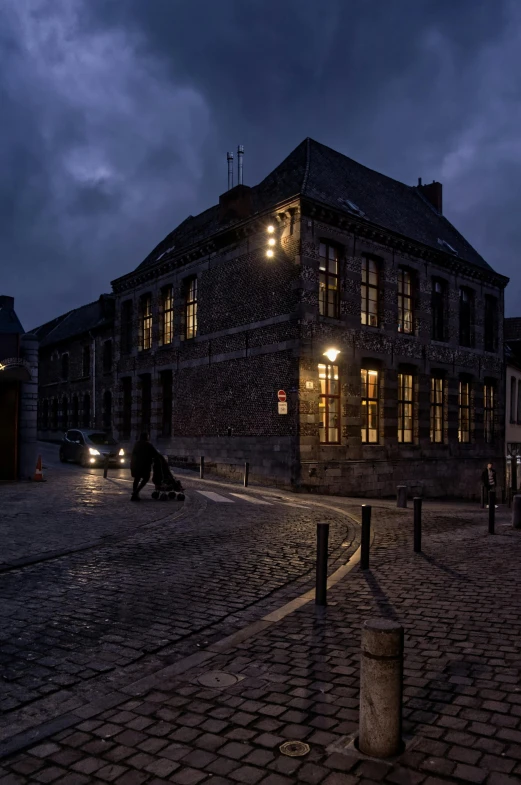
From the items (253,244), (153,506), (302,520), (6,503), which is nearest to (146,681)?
(302,520)

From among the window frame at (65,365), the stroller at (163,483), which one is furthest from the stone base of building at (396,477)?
the window frame at (65,365)

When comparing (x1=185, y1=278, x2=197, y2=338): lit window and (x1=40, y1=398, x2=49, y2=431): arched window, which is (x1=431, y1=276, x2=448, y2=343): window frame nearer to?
(x1=185, y1=278, x2=197, y2=338): lit window

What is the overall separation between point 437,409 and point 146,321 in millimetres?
12915

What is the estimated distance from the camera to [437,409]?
25.1 m

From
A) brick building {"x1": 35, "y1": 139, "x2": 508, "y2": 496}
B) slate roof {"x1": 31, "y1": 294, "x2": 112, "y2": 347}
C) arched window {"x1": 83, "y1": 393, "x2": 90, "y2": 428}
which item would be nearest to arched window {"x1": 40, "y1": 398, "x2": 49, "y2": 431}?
slate roof {"x1": 31, "y1": 294, "x2": 112, "y2": 347}

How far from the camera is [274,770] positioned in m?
3.04

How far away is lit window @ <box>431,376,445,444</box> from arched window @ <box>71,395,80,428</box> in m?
21.7

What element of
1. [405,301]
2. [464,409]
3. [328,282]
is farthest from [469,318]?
[328,282]

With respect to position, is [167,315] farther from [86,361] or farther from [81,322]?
[81,322]

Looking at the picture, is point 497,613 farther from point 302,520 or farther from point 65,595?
point 302,520

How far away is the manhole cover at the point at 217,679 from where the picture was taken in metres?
4.11

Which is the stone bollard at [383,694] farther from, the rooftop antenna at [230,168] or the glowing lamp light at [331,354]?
the rooftop antenna at [230,168]

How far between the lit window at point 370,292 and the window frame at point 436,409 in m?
4.21

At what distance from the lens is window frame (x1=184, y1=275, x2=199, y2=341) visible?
24.8 metres
